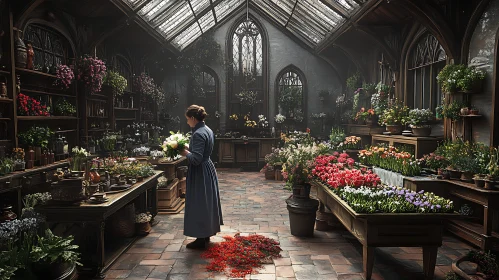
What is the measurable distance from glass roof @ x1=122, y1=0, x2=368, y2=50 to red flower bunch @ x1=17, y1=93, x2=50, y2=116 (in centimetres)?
302

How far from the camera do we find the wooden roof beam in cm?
792

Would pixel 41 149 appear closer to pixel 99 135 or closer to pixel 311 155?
pixel 99 135

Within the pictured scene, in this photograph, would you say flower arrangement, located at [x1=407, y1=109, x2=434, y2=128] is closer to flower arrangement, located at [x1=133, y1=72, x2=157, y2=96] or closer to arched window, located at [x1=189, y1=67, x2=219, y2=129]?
flower arrangement, located at [x1=133, y1=72, x2=157, y2=96]

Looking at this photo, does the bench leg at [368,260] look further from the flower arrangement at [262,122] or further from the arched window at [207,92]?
the arched window at [207,92]

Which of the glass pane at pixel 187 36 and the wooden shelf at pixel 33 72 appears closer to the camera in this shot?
the wooden shelf at pixel 33 72

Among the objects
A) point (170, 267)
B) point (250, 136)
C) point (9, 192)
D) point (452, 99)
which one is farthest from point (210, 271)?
point (250, 136)

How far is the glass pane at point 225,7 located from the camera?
1354cm

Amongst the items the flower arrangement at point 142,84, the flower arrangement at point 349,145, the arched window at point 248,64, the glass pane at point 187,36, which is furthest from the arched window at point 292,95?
the flower arrangement at point 142,84

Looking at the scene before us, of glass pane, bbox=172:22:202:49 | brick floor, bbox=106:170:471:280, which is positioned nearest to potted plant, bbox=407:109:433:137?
brick floor, bbox=106:170:471:280

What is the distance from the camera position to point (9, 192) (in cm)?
528

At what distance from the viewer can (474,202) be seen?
570 cm

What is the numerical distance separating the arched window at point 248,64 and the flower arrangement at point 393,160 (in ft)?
25.5

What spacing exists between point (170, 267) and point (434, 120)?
6035 millimetres

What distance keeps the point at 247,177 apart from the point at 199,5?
5.87 m
